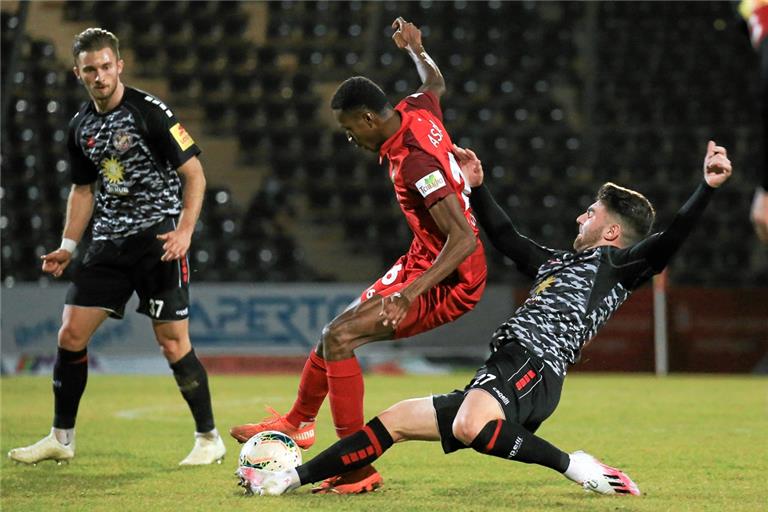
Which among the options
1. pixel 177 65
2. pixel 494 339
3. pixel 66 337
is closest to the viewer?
pixel 494 339

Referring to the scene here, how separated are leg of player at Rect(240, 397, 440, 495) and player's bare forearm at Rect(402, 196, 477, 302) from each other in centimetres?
50

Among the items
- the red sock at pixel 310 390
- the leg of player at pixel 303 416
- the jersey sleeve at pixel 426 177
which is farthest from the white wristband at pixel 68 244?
the jersey sleeve at pixel 426 177

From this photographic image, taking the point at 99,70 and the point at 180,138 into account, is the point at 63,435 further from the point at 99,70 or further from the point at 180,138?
the point at 99,70

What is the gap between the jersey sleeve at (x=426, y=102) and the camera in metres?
5.41

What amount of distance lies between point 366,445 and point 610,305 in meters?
1.19

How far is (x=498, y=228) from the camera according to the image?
5.30 meters

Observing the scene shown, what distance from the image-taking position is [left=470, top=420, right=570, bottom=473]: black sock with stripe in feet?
14.9

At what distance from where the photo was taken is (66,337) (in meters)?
6.03

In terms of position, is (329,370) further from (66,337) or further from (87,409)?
(87,409)

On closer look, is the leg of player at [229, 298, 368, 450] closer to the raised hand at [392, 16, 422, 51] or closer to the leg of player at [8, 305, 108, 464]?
the leg of player at [8, 305, 108, 464]

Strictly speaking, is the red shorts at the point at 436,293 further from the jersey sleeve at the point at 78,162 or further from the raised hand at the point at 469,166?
the jersey sleeve at the point at 78,162

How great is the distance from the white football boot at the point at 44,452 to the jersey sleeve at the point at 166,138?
1.54 meters

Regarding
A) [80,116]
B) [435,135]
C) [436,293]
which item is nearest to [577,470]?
[436,293]

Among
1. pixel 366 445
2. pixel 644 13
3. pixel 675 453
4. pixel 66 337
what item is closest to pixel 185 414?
pixel 66 337
